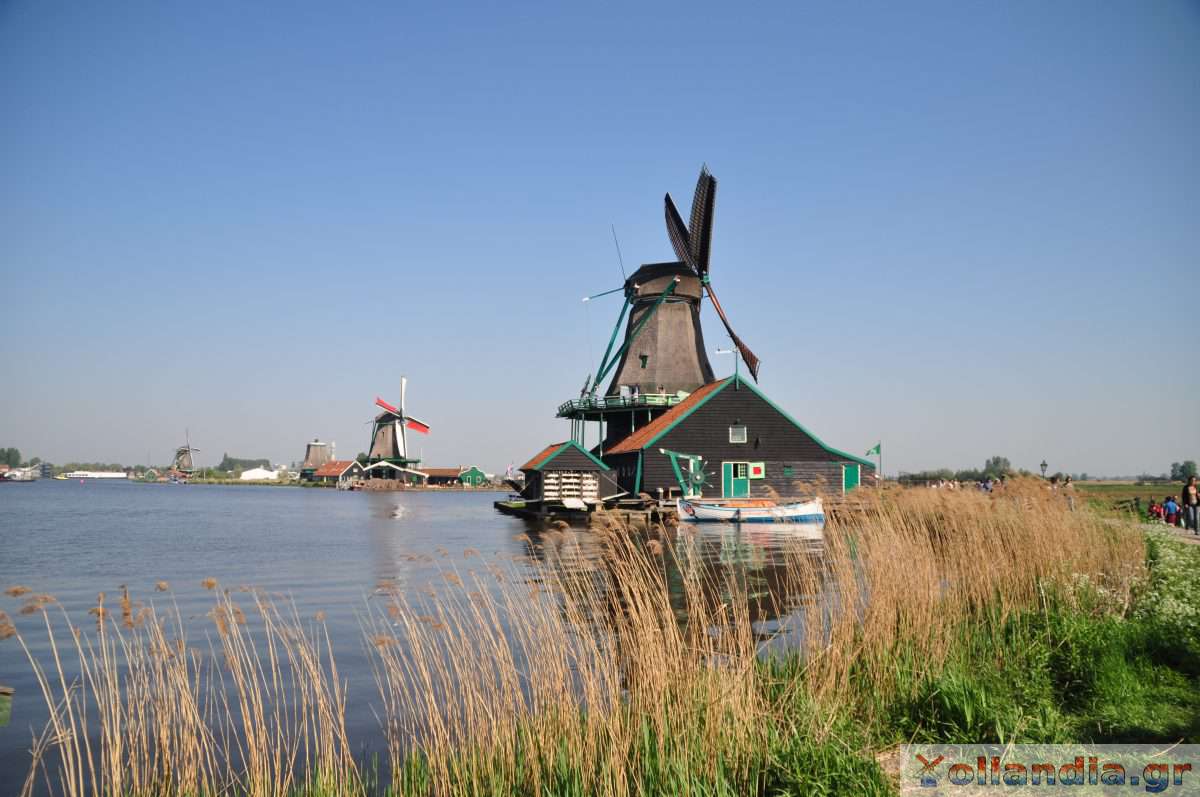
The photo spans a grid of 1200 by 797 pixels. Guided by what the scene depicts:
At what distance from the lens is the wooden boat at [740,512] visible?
93.4 feet

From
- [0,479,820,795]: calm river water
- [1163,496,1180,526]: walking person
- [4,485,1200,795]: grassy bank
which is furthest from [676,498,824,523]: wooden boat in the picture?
[4,485,1200,795]: grassy bank

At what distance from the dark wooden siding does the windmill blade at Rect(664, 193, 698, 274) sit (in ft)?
35.7

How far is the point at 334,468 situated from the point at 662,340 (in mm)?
71612

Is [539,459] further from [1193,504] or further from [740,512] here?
[1193,504]

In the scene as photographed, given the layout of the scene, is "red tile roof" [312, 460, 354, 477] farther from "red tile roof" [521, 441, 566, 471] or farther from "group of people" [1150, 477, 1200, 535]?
"group of people" [1150, 477, 1200, 535]

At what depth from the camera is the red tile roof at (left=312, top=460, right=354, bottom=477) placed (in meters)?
98.6

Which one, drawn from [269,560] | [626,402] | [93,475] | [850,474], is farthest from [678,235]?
[93,475]

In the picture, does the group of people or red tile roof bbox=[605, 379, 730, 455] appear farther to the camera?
red tile roof bbox=[605, 379, 730, 455]

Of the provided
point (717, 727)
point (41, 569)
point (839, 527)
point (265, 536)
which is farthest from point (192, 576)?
point (717, 727)

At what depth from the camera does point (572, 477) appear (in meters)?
34.4

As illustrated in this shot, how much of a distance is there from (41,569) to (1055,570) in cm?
1888

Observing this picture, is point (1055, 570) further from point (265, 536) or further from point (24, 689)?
point (265, 536)

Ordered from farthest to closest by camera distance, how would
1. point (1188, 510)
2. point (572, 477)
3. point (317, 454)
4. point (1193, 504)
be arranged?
point (317, 454) < point (572, 477) < point (1188, 510) < point (1193, 504)

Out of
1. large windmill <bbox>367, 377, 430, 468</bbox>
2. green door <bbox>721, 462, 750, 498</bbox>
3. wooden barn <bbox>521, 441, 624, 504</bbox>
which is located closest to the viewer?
green door <bbox>721, 462, 750, 498</bbox>
